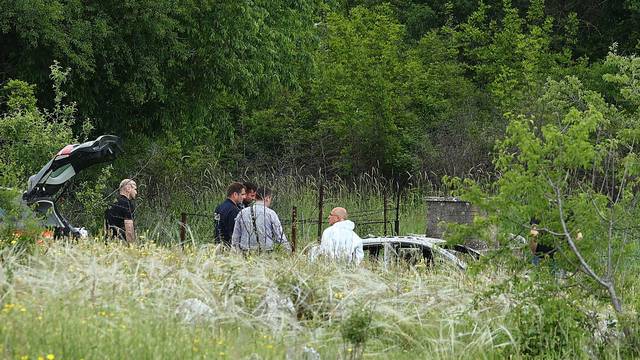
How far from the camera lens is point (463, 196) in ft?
34.0

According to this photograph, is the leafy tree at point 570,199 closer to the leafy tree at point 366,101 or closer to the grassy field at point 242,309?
the grassy field at point 242,309

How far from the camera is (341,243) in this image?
518 inches

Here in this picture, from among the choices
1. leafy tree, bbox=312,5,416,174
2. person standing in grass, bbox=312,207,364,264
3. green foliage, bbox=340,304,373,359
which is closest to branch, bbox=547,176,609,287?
green foliage, bbox=340,304,373,359

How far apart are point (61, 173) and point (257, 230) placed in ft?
8.03

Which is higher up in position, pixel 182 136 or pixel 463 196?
pixel 463 196

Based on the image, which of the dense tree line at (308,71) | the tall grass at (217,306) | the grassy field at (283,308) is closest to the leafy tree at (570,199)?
the grassy field at (283,308)

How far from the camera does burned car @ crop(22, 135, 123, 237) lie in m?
14.0

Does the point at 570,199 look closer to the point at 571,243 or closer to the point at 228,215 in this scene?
the point at 571,243

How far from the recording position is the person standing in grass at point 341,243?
1274cm

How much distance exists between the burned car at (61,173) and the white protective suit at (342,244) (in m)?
2.81

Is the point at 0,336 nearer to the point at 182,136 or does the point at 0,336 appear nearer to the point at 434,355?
the point at 434,355

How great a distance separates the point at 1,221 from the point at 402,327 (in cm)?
416

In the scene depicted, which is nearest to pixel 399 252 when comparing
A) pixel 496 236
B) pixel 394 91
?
pixel 496 236

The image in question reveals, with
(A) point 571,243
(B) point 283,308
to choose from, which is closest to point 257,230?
(B) point 283,308
